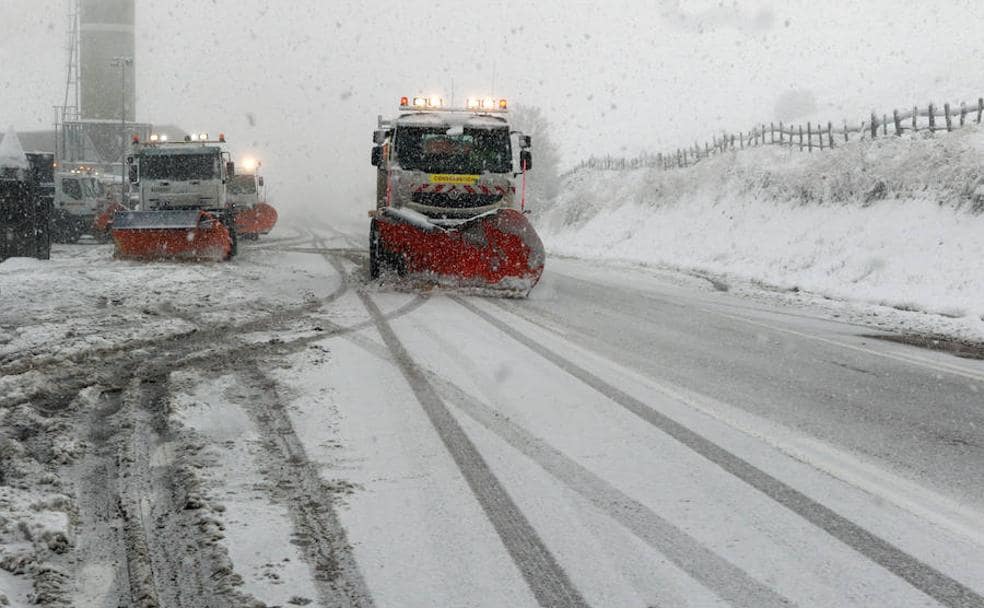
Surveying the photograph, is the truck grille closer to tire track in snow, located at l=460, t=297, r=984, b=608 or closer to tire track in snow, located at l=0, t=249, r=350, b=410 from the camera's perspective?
tire track in snow, located at l=0, t=249, r=350, b=410

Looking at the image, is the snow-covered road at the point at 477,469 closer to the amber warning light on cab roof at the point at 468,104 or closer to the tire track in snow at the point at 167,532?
the tire track in snow at the point at 167,532

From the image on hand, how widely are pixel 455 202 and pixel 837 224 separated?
11040mm

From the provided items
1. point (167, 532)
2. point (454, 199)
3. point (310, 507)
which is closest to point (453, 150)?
point (454, 199)

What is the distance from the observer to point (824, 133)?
1172 inches

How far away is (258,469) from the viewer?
409cm

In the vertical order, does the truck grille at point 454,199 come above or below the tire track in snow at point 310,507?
above

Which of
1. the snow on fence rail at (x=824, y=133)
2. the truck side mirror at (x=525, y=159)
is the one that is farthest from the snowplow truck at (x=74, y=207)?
the snow on fence rail at (x=824, y=133)

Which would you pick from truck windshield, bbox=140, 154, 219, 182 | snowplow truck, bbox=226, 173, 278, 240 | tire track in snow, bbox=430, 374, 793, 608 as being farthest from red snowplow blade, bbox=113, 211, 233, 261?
tire track in snow, bbox=430, 374, 793, 608

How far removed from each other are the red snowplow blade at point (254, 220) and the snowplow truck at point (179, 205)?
24.5 feet

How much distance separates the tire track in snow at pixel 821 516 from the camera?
3.00m

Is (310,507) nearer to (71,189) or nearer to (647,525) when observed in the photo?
(647,525)

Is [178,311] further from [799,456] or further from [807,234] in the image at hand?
[807,234]

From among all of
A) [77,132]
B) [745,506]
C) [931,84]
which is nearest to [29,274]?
[745,506]

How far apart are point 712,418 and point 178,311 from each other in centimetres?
660
